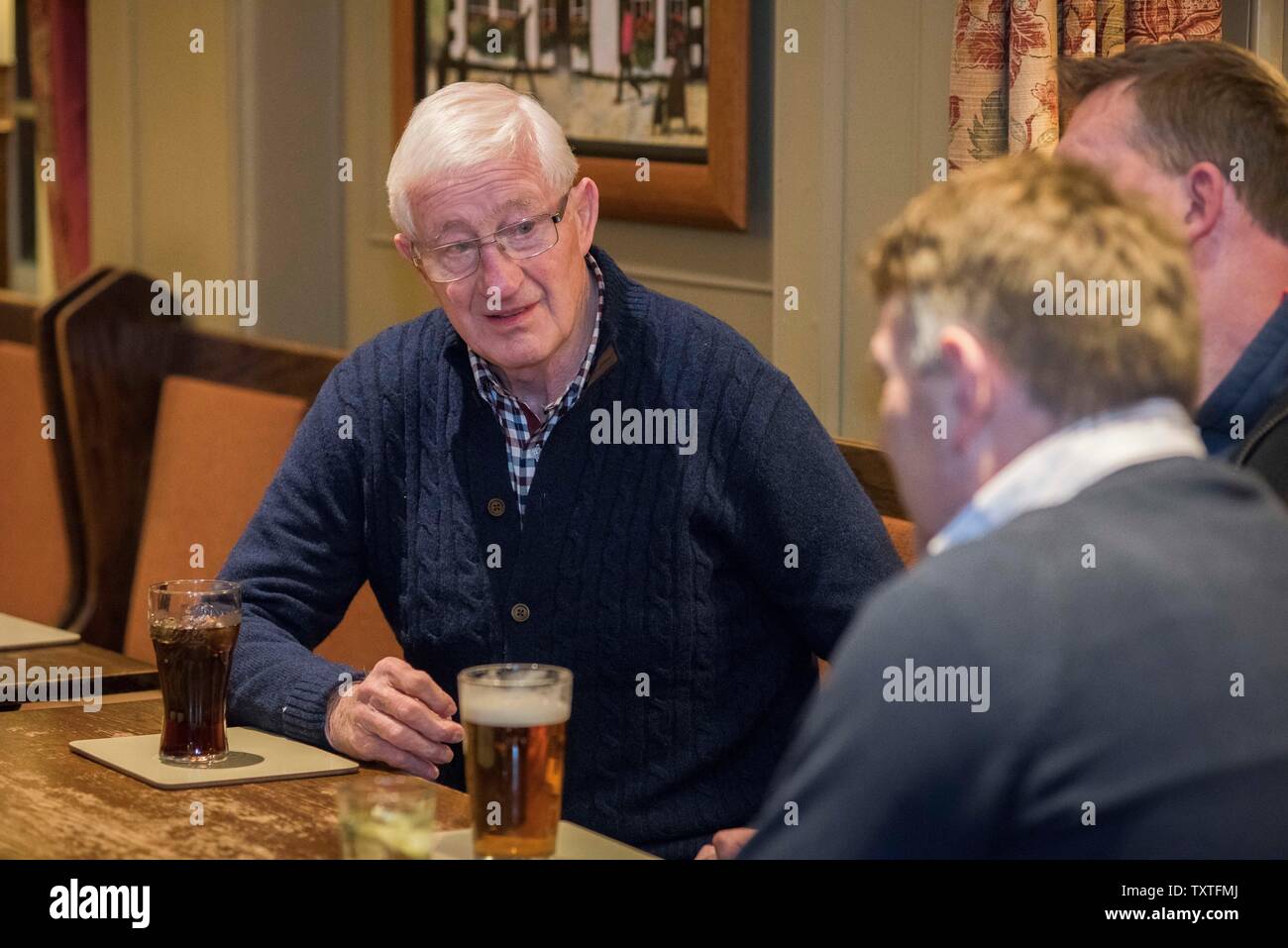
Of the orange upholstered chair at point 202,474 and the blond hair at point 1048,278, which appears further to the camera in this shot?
the orange upholstered chair at point 202,474

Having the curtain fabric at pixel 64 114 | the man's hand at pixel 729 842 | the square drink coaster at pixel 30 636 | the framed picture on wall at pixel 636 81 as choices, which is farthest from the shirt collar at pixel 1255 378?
the curtain fabric at pixel 64 114

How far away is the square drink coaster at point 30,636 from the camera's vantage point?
250 centimetres

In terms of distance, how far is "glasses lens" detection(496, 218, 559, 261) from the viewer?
2.14 m

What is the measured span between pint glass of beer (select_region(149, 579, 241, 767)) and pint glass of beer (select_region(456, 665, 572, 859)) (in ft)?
1.40

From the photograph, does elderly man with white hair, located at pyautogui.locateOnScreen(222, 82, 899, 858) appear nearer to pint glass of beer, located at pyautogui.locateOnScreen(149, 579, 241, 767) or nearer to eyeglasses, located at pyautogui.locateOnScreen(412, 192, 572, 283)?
eyeglasses, located at pyautogui.locateOnScreen(412, 192, 572, 283)

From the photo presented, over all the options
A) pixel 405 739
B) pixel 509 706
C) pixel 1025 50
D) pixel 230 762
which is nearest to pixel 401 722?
pixel 405 739

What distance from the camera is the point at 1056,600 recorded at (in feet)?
3.30

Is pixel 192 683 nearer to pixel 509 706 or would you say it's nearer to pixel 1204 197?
pixel 509 706

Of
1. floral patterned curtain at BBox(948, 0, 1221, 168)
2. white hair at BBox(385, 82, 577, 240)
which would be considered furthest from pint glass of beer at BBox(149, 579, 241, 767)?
floral patterned curtain at BBox(948, 0, 1221, 168)

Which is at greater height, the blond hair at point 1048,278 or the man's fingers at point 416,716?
the blond hair at point 1048,278

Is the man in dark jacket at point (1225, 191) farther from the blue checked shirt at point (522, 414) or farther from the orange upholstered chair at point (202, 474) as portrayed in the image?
the orange upholstered chair at point (202, 474)

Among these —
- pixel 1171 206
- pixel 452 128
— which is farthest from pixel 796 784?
pixel 452 128

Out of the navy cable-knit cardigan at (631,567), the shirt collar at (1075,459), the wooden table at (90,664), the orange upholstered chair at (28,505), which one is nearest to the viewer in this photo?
the shirt collar at (1075,459)

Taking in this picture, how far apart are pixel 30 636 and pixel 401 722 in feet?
2.99
